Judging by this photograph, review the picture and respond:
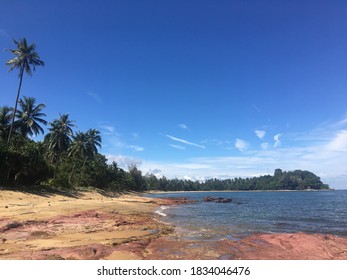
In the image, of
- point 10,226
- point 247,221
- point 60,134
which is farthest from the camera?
point 60,134

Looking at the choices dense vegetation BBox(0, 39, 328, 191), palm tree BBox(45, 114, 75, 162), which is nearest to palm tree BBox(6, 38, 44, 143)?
dense vegetation BBox(0, 39, 328, 191)

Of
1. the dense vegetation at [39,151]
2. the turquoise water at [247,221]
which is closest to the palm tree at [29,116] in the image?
the dense vegetation at [39,151]

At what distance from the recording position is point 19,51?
40.6 m

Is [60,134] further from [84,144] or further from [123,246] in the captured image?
[123,246]

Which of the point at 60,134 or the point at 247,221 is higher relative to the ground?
the point at 60,134

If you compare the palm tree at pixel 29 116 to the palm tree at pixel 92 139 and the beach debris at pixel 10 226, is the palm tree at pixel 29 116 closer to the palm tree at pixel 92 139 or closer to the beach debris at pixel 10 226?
the palm tree at pixel 92 139

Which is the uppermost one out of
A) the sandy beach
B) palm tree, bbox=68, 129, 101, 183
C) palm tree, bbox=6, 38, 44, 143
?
palm tree, bbox=6, 38, 44, 143

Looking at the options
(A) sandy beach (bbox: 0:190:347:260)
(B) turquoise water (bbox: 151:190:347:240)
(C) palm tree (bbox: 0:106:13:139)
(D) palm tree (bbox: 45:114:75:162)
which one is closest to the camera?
(A) sandy beach (bbox: 0:190:347:260)

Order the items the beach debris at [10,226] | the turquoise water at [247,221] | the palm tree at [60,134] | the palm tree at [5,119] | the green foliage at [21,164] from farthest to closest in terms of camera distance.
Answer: the palm tree at [60,134] → the palm tree at [5,119] → the green foliage at [21,164] → the turquoise water at [247,221] → the beach debris at [10,226]

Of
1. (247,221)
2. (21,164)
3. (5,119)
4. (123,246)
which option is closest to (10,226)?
(123,246)

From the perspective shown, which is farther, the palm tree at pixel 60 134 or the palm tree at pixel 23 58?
the palm tree at pixel 60 134

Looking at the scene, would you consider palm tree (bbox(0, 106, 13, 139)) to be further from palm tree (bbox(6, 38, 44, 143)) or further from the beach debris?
the beach debris

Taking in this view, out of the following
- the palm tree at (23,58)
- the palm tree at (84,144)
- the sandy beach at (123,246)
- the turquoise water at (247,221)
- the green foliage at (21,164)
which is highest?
the palm tree at (23,58)

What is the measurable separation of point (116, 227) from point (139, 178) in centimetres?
12965
